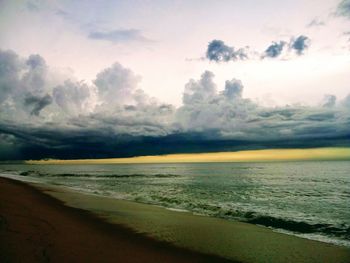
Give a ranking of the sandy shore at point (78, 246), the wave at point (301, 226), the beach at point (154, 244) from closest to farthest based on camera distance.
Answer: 1. the sandy shore at point (78, 246)
2. the beach at point (154, 244)
3. the wave at point (301, 226)

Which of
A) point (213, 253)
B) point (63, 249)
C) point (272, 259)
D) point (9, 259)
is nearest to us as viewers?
point (9, 259)

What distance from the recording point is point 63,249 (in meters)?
10.2

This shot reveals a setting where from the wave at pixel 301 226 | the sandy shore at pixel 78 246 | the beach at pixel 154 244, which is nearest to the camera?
the sandy shore at pixel 78 246

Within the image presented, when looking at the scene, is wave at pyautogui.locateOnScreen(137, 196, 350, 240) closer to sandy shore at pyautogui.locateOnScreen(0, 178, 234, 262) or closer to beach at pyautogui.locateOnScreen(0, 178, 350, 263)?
beach at pyautogui.locateOnScreen(0, 178, 350, 263)

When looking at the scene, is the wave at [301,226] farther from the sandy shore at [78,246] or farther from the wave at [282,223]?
the sandy shore at [78,246]

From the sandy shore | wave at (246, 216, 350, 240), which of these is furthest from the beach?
wave at (246, 216, 350, 240)

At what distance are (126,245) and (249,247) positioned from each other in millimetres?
5106

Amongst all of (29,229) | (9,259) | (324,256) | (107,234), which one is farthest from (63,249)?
(324,256)

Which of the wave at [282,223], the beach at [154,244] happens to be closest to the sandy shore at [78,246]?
the beach at [154,244]

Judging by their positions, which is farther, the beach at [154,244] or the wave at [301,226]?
the wave at [301,226]

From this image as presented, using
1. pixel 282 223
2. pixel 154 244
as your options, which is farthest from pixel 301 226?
pixel 154 244

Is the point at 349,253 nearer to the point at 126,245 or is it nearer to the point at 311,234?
the point at 311,234

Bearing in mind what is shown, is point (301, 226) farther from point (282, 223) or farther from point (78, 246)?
point (78, 246)

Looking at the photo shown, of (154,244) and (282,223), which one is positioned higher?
(154,244)
